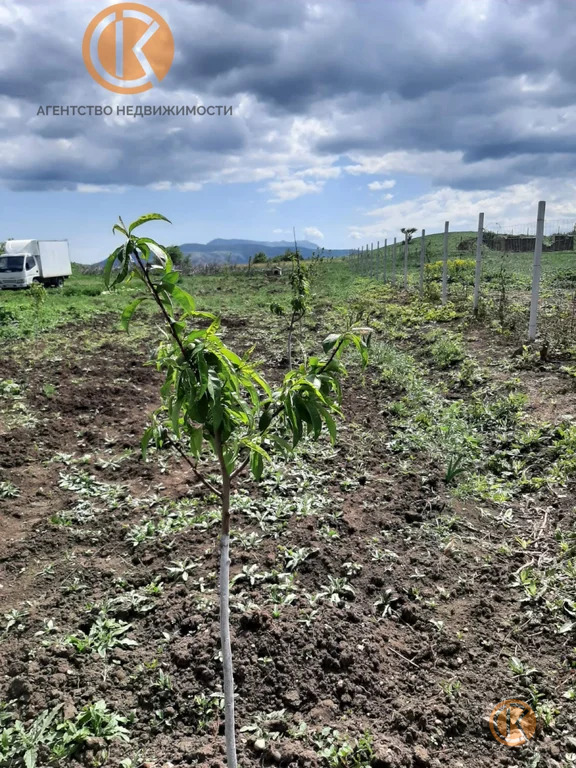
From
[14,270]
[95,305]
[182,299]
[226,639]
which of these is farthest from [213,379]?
[14,270]

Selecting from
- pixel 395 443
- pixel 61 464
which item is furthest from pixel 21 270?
pixel 395 443

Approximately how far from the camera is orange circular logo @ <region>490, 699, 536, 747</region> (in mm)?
2541

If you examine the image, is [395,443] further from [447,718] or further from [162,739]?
[162,739]

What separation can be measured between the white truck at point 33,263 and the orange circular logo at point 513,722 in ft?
92.2

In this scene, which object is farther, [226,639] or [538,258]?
[538,258]

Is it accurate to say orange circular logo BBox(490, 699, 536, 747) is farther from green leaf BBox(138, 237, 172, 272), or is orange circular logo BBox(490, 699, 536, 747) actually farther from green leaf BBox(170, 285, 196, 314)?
green leaf BBox(138, 237, 172, 272)

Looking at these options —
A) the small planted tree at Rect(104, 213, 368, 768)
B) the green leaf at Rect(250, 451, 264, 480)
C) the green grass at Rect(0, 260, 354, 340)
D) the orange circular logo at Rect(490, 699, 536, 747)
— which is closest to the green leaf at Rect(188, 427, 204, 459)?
the small planted tree at Rect(104, 213, 368, 768)

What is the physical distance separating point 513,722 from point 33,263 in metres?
32.7

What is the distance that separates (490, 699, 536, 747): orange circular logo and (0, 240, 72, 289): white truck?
28088mm

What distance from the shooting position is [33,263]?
30391 mm

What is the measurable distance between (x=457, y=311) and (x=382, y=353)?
158 inches

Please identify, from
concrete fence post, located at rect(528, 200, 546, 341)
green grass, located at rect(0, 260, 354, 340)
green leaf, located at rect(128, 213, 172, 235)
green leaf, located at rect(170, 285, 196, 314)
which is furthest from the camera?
green grass, located at rect(0, 260, 354, 340)

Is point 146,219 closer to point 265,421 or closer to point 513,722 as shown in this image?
point 265,421

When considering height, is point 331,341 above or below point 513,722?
A: above
